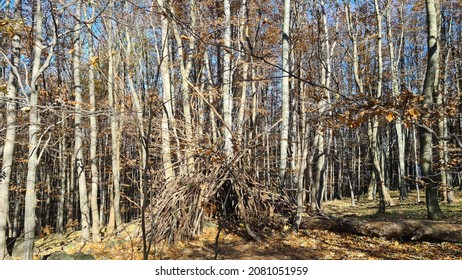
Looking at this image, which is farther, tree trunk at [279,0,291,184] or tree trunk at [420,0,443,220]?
tree trunk at [279,0,291,184]

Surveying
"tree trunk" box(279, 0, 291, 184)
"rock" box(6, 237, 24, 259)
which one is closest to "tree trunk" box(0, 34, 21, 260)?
"rock" box(6, 237, 24, 259)

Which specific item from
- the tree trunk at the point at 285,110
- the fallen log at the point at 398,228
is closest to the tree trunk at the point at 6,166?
the tree trunk at the point at 285,110

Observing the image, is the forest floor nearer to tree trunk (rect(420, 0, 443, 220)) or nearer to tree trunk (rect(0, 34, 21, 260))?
tree trunk (rect(420, 0, 443, 220))

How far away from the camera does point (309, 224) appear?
313 inches

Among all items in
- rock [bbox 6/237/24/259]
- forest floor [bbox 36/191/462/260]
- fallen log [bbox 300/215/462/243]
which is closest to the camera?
forest floor [bbox 36/191/462/260]

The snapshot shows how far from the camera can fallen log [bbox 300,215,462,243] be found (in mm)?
5961

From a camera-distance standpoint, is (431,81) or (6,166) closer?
(6,166)

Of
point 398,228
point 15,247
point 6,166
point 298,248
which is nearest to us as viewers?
point 298,248

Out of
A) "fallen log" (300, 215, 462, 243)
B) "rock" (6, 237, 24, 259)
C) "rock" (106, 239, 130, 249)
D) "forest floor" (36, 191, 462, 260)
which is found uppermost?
"fallen log" (300, 215, 462, 243)

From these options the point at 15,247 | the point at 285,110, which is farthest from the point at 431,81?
the point at 15,247

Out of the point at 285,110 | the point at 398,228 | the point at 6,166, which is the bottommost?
the point at 398,228

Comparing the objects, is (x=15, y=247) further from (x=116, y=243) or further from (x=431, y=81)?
(x=431, y=81)

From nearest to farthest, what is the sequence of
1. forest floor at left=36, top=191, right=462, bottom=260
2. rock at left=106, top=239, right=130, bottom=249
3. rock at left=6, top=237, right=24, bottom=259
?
forest floor at left=36, top=191, right=462, bottom=260, rock at left=106, top=239, right=130, bottom=249, rock at left=6, top=237, right=24, bottom=259

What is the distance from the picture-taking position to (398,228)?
6516 millimetres
